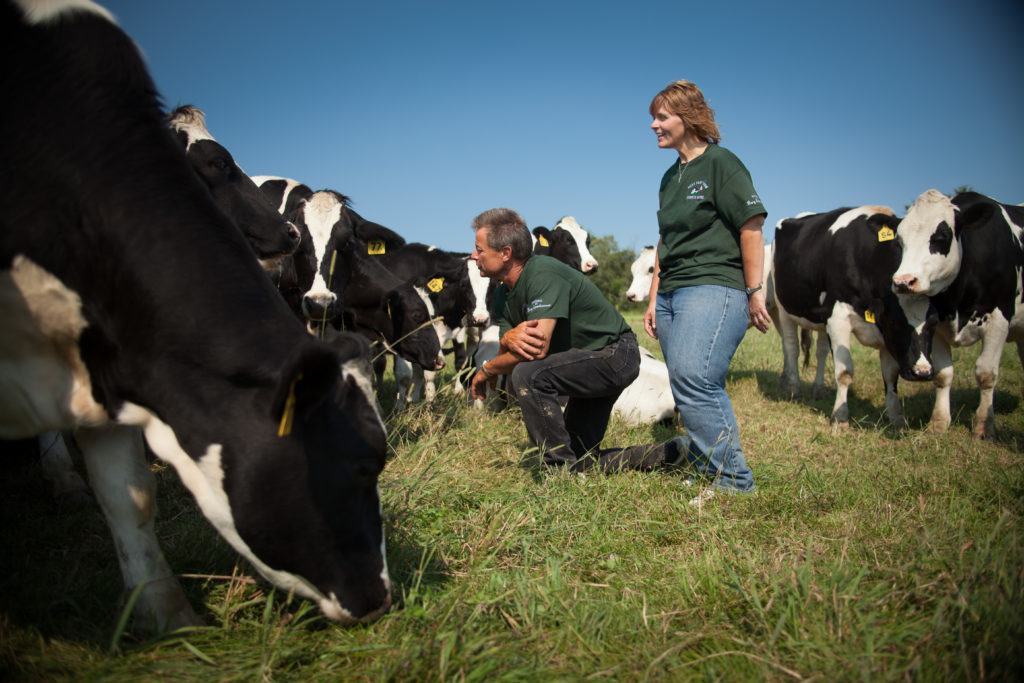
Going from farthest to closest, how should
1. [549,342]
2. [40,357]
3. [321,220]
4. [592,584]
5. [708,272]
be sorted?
[321,220] < [549,342] < [708,272] < [592,584] < [40,357]

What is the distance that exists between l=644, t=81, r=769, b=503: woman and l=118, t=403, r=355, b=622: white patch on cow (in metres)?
2.28

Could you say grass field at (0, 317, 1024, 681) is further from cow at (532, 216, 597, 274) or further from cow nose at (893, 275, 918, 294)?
cow at (532, 216, 597, 274)

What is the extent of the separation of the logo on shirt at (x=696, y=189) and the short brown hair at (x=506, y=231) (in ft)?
3.48

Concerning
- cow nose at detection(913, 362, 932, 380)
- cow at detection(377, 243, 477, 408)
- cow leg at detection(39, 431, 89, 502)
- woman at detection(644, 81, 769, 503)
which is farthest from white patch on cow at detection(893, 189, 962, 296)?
cow leg at detection(39, 431, 89, 502)

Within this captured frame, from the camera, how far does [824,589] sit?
2.35 metres

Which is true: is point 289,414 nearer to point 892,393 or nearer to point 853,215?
point 892,393

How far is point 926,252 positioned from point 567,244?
6.78 meters

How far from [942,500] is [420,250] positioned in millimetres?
7501

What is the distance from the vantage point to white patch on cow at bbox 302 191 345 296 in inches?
237

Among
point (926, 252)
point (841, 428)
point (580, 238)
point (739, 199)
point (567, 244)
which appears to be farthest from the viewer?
point (580, 238)

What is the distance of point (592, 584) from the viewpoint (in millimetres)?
2629

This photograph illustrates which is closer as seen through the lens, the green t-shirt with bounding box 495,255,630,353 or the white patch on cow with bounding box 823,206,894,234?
the green t-shirt with bounding box 495,255,630,353

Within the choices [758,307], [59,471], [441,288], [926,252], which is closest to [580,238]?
[441,288]

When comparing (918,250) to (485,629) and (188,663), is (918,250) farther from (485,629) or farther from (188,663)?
(188,663)
